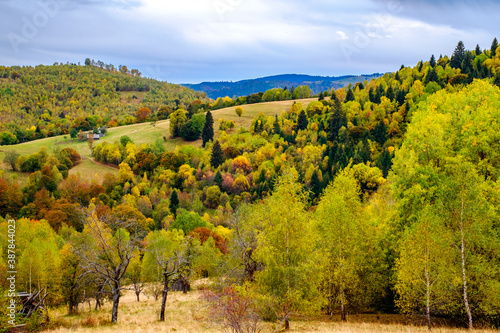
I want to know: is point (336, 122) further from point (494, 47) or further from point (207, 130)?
point (494, 47)

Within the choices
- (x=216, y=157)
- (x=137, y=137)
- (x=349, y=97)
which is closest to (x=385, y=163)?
(x=216, y=157)

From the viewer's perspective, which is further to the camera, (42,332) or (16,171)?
(16,171)

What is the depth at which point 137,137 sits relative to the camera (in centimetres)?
15588

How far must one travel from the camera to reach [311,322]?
2820cm

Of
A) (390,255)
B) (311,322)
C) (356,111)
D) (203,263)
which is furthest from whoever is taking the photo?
(356,111)

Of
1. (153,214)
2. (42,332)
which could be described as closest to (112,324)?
(42,332)

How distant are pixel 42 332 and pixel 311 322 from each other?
19.6m

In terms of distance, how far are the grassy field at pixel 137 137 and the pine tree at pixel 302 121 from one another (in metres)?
26.0

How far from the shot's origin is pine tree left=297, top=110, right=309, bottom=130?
473 feet

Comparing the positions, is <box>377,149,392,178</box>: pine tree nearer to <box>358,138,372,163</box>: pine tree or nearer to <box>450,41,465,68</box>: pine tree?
<box>358,138,372,163</box>: pine tree

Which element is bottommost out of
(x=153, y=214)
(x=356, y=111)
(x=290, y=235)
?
(x=153, y=214)

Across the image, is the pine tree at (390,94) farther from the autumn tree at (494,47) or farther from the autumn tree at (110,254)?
the autumn tree at (110,254)

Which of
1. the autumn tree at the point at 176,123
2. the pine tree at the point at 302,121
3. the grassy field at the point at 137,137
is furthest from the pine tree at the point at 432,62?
the autumn tree at the point at 176,123

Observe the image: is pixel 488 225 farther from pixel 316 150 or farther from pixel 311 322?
pixel 316 150
